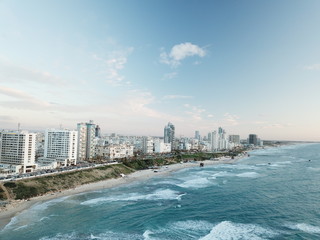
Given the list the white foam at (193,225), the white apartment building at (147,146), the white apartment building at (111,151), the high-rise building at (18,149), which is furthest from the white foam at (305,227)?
the white apartment building at (147,146)

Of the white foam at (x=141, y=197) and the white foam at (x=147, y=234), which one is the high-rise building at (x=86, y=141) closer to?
the white foam at (x=141, y=197)

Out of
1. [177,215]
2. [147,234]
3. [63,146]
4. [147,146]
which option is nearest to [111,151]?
[63,146]

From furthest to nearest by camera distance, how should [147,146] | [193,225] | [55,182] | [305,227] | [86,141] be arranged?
1. [147,146]
2. [86,141]
3. [55,182]
4. [193,225]
5. [305,227]

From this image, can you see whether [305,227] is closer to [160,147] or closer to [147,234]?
[147,234]

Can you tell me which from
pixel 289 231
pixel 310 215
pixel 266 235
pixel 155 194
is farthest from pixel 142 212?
pixel 310 215

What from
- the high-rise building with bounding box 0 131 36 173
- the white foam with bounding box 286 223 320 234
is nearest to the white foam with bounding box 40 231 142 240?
the white foam with bounding box 286 223 320 234

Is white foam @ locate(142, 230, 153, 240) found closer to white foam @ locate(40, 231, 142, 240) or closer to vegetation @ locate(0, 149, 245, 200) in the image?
→ white foam @ locate(40, 231, 142, 240)
